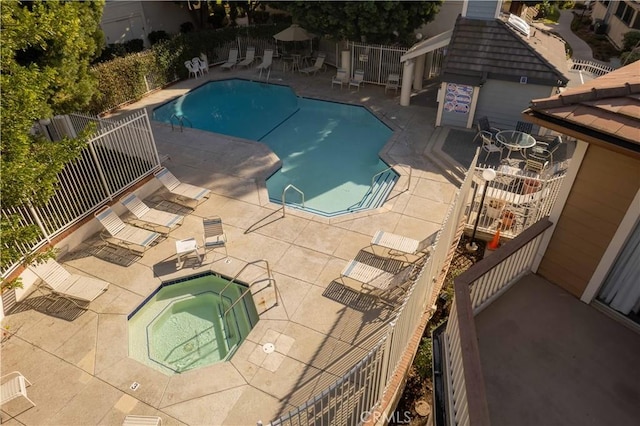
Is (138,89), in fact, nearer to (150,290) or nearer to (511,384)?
(150,290)

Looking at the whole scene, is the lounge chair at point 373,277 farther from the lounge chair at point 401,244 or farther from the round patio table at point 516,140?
the round patio table at point 516,140

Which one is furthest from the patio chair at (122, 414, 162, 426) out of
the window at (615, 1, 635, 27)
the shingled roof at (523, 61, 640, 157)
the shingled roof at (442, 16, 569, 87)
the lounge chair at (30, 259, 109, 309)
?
the window at (615, 1, 635, 27)

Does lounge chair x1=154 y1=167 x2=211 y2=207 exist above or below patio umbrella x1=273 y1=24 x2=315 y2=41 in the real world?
below

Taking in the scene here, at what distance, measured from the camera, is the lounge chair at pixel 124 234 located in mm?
10758

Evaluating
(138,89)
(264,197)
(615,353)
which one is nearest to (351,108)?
(264,197)

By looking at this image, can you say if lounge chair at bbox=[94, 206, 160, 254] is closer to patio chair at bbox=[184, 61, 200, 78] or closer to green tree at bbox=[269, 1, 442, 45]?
green tree at bbox=[269, 1, 442, 45]

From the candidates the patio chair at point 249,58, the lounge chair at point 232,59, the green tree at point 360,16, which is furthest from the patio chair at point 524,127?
the lounge chair at point 232,59

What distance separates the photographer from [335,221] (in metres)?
11.8

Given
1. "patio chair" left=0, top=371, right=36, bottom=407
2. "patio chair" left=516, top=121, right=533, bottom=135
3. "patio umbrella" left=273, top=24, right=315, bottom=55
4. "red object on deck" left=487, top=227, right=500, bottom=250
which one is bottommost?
"patio chair" left=0, top=371, right=36, bottom=407

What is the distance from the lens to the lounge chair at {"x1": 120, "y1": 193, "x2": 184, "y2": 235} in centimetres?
1146

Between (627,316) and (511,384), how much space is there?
2.16 m

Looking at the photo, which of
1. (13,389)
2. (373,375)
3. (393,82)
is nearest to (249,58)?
(393,82)

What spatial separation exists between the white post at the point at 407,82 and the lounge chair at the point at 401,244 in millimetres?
10438

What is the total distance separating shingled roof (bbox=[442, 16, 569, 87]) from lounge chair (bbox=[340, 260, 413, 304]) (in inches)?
391
